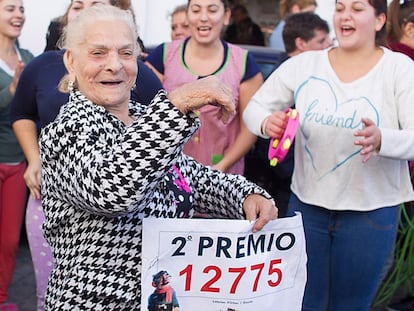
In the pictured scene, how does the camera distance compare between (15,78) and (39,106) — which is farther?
(15,78)

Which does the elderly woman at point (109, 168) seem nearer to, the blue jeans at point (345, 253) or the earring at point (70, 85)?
the earring at point (70, 85)

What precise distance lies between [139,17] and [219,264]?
5.50 meters

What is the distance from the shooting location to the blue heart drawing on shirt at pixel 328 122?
126 inches

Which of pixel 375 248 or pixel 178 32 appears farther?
pixel 178 32

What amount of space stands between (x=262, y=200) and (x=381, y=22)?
1.39 metres

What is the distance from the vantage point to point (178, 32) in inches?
216

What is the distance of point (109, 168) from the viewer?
Answer: 6.08ft

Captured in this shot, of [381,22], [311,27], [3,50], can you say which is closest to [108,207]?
[381,22]

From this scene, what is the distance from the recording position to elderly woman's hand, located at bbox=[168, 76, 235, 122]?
1892mm

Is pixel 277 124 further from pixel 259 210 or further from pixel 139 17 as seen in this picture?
pixel 139 17

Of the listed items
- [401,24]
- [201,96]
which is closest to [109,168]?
[201,96]

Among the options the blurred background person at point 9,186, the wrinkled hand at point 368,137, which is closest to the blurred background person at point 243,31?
the blurred background person at point 9,186

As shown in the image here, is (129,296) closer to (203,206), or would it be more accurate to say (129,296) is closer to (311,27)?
(203,206)

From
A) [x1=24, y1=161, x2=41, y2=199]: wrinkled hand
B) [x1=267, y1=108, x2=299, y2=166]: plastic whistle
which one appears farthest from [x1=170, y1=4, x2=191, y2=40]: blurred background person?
[x1=267, y1=108, x2=299, y2=166]: plastic whistle
